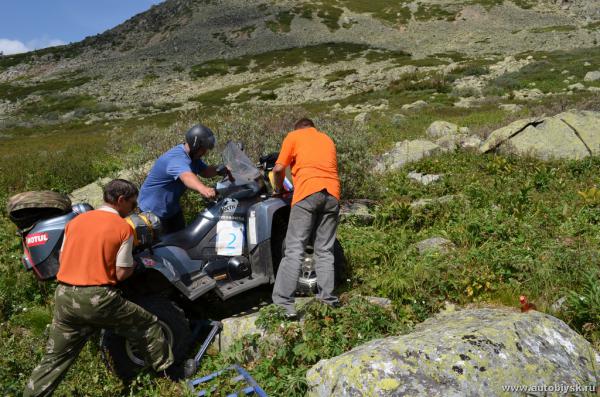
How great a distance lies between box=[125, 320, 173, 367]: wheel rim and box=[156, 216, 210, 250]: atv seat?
104 cm

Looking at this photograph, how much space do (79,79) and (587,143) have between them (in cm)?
8604

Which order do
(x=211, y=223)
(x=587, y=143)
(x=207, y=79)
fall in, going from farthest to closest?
(x=207, y=79) < (x=587, y=143) < (x=211, y=223)

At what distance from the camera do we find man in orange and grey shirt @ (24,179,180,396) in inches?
151

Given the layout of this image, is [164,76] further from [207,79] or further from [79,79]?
[79,79]

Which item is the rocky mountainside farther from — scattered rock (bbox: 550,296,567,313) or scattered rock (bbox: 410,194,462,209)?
scattered rock (bbox: 550,296,567,313)

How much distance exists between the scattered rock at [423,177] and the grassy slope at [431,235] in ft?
0.82

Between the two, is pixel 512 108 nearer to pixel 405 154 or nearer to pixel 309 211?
pixel 405 154

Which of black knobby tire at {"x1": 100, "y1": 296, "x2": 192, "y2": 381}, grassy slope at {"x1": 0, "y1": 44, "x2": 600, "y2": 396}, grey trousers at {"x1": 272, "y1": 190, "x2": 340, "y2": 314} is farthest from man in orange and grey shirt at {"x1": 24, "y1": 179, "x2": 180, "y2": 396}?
grey trousers at {"x1": 272, "y1": 190, "x2": 340, "y2": 314}

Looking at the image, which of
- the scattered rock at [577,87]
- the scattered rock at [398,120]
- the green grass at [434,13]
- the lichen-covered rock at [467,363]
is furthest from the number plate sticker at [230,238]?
the green grass at [434,13]

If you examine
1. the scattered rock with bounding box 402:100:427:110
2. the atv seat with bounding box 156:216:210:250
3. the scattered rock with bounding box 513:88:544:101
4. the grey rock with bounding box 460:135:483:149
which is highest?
the atv seat with bounding box 156:216:210:250

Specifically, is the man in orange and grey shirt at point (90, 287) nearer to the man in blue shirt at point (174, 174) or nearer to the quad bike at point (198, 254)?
the quad bike at point (198, 254)

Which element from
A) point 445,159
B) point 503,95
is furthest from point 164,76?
point 445,159

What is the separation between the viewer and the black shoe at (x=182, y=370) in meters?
4.40

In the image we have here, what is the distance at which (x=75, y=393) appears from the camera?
14.5 feet
